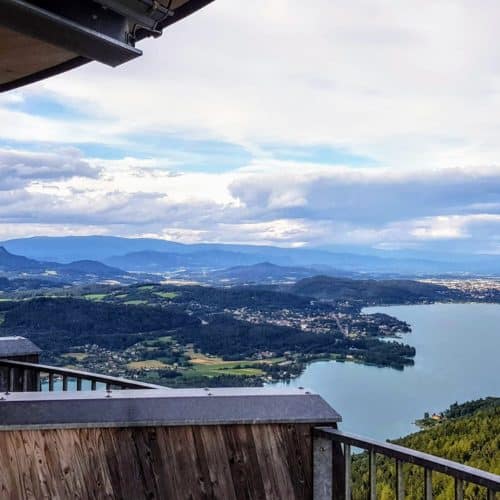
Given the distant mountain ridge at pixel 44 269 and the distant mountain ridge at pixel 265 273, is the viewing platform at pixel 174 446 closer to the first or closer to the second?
the distant mountain ridge at pixel 44 269

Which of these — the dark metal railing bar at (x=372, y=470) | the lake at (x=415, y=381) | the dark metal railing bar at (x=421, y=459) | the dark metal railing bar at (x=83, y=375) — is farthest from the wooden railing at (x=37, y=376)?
the lake at (x=415, y=381)

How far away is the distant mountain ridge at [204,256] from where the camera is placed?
87188mm

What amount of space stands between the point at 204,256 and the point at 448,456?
344 ft

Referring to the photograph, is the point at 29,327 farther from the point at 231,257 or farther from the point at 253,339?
the point at 231,257

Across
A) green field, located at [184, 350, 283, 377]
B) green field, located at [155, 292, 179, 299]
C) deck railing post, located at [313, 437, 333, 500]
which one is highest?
deck railing post, located at [313, 437, 333, 500]

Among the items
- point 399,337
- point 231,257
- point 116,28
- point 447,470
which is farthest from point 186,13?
point 231,257

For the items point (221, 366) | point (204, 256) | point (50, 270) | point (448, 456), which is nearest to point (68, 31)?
point (448, 456)

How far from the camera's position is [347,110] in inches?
985

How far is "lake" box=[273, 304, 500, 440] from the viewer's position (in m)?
18.1

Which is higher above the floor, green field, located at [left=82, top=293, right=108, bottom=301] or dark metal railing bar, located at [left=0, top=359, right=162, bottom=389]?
dark metal railing bar, located at [left=0, top=359, right=162, bottom=389]

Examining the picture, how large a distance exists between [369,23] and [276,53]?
19.8 feet

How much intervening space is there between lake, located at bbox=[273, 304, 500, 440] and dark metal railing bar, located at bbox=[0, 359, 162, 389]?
4915 millimetres

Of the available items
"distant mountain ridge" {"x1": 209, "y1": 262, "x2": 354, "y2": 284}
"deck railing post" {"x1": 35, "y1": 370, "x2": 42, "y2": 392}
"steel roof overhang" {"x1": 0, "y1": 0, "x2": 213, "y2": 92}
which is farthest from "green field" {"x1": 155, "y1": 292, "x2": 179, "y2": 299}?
"distant mountain ridge" {"x1": 209, "y1": 262, "x2": 354, "y2": 284}

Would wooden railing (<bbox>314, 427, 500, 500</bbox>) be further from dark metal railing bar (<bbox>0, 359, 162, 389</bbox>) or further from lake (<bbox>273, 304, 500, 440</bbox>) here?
lake (<bbox>273, 304, 500, 440</bbox>)
